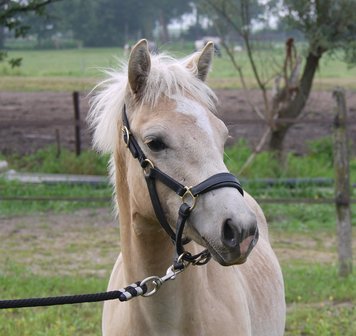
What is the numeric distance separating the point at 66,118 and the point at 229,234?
15851 millimetres

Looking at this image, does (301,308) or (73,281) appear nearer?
(301,308)

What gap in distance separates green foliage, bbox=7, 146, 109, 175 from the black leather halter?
9147 millimetres

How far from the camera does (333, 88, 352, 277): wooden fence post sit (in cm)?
762

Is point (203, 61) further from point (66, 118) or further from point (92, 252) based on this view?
point (66, 118)

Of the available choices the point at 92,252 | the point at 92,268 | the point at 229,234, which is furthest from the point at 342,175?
the point at 229,234

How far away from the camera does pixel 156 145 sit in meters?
2.89

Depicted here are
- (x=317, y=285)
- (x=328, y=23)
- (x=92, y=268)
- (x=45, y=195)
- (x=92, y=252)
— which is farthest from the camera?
(x=328, y=23)

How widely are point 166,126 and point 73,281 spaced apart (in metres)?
4.66

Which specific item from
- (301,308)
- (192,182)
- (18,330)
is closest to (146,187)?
(192,182)

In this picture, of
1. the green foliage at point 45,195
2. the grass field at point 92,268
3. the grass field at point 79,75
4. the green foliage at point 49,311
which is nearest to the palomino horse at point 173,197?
the green foliage at point 49,311

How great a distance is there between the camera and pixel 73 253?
880 cm

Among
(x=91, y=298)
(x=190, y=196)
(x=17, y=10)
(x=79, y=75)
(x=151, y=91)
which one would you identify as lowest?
(x=79, y=75)

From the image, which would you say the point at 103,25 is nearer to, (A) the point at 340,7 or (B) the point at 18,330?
(A) the point at 340,7

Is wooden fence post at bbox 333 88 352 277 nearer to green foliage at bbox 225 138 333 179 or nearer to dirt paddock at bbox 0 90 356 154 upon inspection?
green foliage at bbox 225 138 333 179
